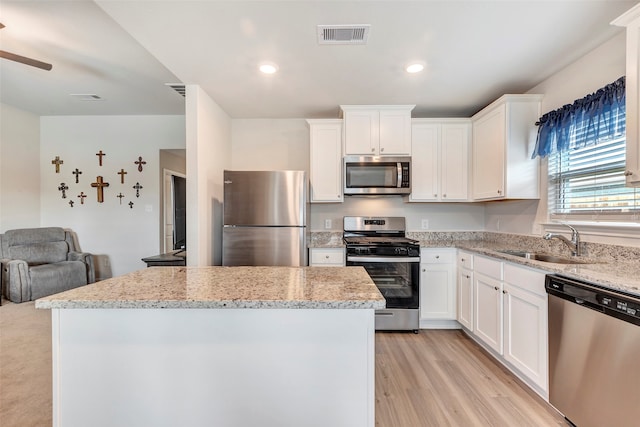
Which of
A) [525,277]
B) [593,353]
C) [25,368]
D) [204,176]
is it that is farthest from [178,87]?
[593,353]

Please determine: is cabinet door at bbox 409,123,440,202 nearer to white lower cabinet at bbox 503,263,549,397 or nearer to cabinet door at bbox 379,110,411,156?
cabinet door at bbox 379,110,411,156

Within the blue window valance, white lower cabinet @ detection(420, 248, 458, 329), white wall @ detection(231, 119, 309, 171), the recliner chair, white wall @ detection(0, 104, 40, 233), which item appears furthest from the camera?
white wall @ detection(0, 104, 40, 233)

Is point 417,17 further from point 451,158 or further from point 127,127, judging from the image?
point 127,127

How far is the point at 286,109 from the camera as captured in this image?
3.33 meters

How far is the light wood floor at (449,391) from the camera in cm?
174

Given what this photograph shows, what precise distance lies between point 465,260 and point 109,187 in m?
4.92

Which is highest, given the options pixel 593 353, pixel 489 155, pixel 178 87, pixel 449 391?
pixel 178 87

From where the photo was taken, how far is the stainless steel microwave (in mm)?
3143

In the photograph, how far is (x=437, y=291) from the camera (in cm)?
300

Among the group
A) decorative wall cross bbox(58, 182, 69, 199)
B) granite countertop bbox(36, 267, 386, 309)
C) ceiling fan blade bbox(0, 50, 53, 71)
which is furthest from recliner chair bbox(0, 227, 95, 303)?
granite countertop bbox(36, 267, 386, 309)

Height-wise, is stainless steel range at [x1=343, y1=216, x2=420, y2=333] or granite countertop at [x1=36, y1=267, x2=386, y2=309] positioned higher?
granite countertop at [x1=36, y1=267, x2=386, y2=309]

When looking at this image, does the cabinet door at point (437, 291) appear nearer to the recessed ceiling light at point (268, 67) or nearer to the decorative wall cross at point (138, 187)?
the recessed ceiling light at point (268, 67)

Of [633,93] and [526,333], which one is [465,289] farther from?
[633,93]

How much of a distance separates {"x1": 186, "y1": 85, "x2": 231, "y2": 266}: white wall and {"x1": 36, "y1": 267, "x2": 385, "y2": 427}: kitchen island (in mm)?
1594
